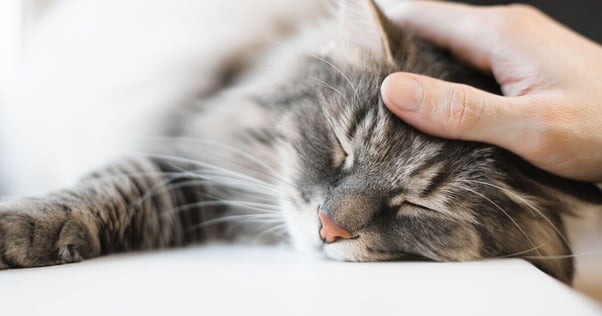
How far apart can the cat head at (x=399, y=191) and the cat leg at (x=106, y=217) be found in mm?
289

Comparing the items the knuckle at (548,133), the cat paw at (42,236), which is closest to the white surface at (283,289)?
the cat paw at (42,236)

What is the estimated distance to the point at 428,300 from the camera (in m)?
0.84

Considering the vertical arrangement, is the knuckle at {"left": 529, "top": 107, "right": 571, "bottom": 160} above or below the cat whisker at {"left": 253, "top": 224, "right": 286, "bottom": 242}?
above

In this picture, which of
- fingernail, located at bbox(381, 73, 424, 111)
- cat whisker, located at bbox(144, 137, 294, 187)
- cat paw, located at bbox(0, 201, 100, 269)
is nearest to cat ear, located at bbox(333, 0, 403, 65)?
fingernail, located at bbox(381, 73, 424, 111)

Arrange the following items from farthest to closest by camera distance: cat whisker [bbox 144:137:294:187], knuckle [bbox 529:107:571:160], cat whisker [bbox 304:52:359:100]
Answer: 1. cat whisker [bbox 144:137:294:187]
2. cat whisker [bbox 304:52:359:100]
3. knuckle [bbox 529:107:571:160]

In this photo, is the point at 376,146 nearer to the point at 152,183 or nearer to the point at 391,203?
the point at 391,203

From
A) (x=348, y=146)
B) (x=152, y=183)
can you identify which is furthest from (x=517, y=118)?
(x=152, y=183)

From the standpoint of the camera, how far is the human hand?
1080mm

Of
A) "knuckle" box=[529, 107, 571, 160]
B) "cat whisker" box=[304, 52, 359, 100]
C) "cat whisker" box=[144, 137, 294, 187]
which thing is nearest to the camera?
"knuckle" box=[529, 107, 571, 160]

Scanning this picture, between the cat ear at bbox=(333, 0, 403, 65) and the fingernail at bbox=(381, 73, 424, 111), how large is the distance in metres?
0.17

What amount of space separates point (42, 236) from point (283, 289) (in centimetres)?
45

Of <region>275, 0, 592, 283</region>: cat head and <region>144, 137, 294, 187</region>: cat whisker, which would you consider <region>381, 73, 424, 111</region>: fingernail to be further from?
<region>144, 137, 294, 187</region>: cat whisker

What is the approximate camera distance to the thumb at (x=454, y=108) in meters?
1.07

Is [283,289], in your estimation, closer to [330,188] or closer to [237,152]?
[330,188]
